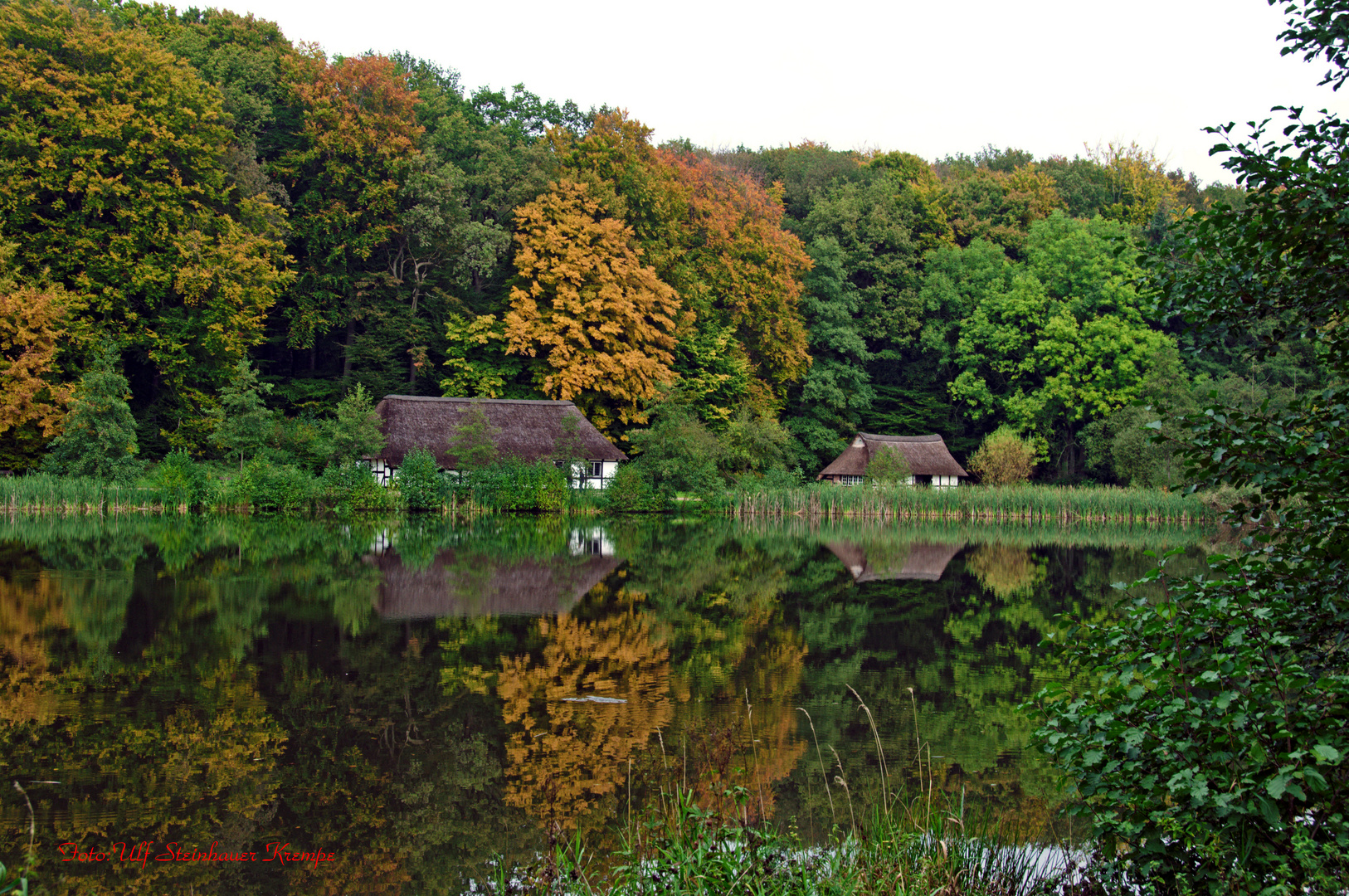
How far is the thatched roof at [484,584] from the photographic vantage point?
1212 cm

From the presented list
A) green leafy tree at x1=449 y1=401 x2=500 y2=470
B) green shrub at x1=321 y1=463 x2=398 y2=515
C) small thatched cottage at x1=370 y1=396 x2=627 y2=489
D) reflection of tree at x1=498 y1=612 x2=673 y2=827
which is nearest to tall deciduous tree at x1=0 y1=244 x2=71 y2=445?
green shrub at x1=321 y1=463 x2=398 y2=515

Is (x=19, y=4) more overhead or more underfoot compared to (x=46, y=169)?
more overhead

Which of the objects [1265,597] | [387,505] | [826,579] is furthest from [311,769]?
[387,505]

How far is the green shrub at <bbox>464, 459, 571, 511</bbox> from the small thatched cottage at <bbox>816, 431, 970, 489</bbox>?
41.8 ft

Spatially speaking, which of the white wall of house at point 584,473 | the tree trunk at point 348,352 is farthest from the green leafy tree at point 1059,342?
the tree trunk at point 348,352

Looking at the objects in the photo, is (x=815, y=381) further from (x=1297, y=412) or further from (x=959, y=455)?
(x=1297, y=412)

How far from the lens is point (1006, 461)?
36688 mm

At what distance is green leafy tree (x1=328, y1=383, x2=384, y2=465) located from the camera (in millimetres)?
28672

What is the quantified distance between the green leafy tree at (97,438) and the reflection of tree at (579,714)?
21.2 metres

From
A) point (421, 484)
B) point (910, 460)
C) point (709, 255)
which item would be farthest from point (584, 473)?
point (910, 460)

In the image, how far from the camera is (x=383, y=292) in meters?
38.1

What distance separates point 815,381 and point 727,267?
240 inches

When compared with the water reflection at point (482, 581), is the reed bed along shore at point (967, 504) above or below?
above

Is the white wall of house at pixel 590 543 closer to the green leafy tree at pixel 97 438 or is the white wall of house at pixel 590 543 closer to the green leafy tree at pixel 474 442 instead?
the green leafy tree at pixel 474 442
